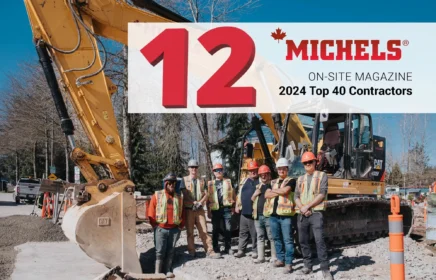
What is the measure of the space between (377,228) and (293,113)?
10.2ft

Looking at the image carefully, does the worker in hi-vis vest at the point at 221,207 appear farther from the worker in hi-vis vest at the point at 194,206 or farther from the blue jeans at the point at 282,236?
the blue jeans at the point at 282,236

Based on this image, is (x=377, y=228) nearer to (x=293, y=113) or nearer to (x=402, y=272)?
(x=293, y=113)

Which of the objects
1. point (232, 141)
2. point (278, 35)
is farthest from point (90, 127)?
point (232, 141)

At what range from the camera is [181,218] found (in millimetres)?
8133

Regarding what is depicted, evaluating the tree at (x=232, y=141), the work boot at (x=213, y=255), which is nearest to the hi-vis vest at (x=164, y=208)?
the work boot at (x=213, y=255)

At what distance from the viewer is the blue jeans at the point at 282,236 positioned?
7.47 m

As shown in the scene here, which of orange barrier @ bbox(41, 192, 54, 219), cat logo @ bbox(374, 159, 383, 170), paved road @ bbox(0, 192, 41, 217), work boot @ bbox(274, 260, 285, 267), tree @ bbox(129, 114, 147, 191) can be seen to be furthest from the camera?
tree @ bbox(129, 114, 147, 191)

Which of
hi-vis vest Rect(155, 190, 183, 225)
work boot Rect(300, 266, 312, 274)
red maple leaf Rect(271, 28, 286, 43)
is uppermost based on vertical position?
red maple leaf Rect(271, 28, 286, 43)

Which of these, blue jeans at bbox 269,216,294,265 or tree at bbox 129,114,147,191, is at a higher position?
tree at bbox 129,114,147,191

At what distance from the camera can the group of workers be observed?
7.12m

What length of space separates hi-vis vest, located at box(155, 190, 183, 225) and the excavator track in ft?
8.53

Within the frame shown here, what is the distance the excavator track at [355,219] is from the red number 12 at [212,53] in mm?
2551

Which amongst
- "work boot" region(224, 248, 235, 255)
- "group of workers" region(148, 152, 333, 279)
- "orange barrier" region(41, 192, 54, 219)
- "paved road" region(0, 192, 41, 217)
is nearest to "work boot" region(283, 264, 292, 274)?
"group of workers" region(148, 152, 333, 279)

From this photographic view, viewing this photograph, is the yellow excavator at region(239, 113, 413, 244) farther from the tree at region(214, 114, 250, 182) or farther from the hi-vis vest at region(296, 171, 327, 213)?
the tree at region(214, 114, 250, 182)
